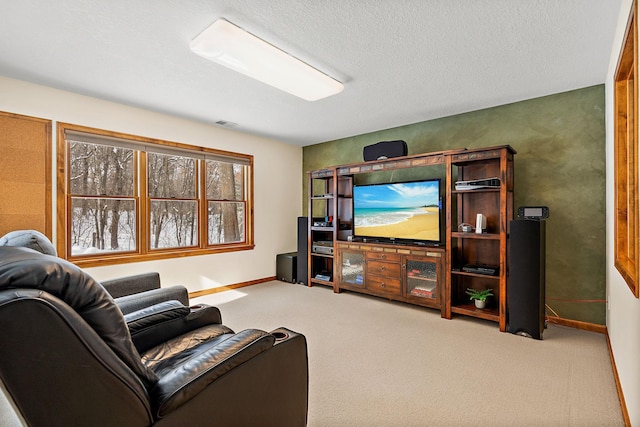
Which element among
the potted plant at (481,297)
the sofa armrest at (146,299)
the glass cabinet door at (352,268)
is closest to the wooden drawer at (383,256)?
the glass cabinet door at (352,268)

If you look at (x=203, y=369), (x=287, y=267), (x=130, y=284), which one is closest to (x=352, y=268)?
(x=287, y=267)

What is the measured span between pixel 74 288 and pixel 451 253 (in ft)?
11.3

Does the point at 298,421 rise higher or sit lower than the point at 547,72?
lower

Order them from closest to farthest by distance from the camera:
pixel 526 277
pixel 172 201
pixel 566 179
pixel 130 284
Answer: pixel 130 284 < pixel 526 277 < pixel 566 179 < pixel 172 201

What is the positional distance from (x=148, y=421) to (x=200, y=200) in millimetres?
3857

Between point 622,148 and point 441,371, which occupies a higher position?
point 622,148

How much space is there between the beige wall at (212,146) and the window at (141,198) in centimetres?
12

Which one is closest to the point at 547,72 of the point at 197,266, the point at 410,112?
→ the point at 410,112

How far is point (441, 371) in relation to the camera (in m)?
2.37

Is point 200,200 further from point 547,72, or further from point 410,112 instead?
point 547,72

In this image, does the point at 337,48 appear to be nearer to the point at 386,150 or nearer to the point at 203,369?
the point at 386,150

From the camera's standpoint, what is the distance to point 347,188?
5145mm

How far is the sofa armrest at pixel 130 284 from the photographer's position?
8.35 ft

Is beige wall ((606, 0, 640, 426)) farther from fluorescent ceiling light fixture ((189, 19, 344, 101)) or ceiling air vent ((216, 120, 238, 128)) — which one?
ceiling air vent ((216, 120, 238, 128))
